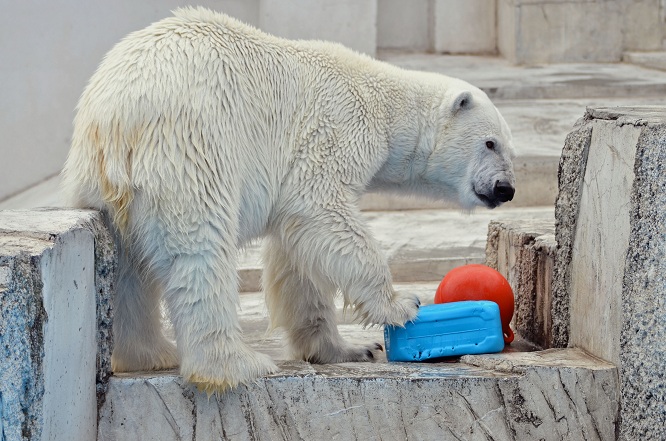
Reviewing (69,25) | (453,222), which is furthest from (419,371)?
(69,25)

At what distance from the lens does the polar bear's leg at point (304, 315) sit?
3.75 meters

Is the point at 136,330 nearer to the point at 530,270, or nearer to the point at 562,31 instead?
the point at 530,270

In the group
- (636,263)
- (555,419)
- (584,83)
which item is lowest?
(555,419)

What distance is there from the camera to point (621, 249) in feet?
9.88

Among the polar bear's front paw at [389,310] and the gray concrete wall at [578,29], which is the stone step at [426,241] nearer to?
the polar bear's front paw at [389,310]

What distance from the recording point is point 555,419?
10.5 ft

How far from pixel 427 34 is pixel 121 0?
3.00 m

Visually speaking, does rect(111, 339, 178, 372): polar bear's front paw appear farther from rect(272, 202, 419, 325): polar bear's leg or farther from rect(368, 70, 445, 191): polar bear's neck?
rect(368, 70, 445, 191): polar bear's neck

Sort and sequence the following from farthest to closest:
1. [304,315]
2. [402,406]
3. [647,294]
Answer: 1. [304,315]
2. [402,406]
3. [647,294]

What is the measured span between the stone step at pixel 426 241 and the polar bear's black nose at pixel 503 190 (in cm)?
116

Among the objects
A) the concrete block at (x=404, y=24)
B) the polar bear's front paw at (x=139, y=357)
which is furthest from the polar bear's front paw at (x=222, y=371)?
the concrete block at (x=404, y=24)

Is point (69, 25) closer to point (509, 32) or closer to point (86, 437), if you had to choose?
point (509, 32)

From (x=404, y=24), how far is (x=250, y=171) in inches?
248

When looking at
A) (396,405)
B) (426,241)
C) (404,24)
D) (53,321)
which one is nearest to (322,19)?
(404,24)
